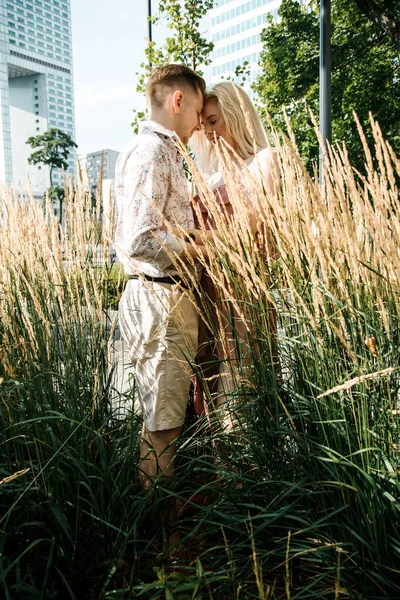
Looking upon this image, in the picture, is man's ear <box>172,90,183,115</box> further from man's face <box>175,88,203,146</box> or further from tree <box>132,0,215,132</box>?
tree <box>132,0,215,132</box>

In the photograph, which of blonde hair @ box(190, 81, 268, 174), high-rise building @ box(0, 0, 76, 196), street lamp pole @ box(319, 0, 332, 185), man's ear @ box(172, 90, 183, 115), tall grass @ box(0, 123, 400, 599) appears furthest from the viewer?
high-rise building @ box(0, 0, 76, 196)

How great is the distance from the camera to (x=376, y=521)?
1232 mm

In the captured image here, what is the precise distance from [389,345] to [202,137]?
1593 mm

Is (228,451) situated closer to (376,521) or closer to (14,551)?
(376,521)

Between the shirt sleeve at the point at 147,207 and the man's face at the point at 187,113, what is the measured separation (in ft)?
0.66

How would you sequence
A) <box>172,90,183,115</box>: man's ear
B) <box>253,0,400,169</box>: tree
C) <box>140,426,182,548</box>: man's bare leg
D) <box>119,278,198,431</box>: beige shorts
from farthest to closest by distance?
<box>253,0,400,169</box>: tree < <box>172,90,183,115</box>: man's ear < <box>119,278,198,431</box>: beige shorts < <box>140,426,182,548</box>: man's bare leg

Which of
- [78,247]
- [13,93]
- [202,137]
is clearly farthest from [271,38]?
[13,93]

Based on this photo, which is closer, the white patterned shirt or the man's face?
the white patterned shirt

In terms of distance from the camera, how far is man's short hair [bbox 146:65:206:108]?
1933mm

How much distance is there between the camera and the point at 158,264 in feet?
5.89

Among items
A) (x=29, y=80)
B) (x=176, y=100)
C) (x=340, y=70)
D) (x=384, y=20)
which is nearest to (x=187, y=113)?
(x=176, y=100)

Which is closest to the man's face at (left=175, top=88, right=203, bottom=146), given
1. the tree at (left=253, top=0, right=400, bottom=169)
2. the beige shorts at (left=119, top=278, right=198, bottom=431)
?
the beige shorts at (left=119, top=278, right=198, bottom=431)

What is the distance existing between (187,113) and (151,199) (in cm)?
49

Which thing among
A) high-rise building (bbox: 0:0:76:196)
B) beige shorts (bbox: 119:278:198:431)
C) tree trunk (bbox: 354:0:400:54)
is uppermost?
high-rise building (bbox: 0:0:76:196)
